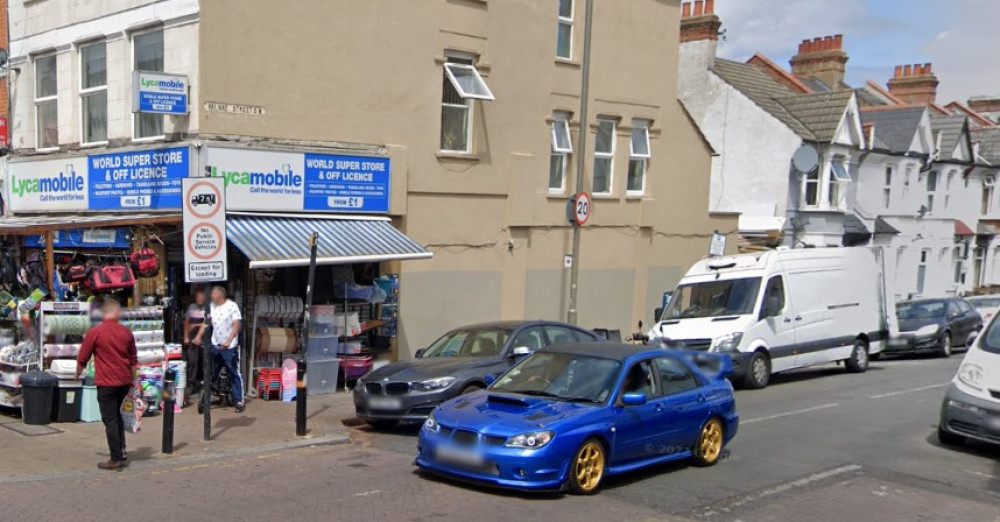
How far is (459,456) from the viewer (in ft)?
27.4

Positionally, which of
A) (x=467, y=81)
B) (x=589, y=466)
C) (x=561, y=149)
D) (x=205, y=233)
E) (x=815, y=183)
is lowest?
(x=589, y=466)

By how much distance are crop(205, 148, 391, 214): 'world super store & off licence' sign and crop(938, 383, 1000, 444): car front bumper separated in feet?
31.3

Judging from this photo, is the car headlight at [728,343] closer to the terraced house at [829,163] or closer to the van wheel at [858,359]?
the van wheel at [858,359]

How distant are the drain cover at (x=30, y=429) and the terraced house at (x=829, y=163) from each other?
1939 centimetres

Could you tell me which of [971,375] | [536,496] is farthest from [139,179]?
[971,375]

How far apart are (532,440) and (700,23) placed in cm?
2563

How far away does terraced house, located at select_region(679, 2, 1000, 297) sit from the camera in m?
29.1

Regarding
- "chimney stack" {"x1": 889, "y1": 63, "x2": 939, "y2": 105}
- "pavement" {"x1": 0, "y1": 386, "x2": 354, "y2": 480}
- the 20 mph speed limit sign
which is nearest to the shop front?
"pavement" {"x1": 0, "y1": 386, "x2": 354, "y2": 480}

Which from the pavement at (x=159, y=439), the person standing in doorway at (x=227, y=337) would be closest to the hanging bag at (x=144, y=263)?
the person standing in doorway at (x=227, y=337)

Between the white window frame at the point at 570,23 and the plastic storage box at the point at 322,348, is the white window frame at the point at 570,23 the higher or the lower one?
the higher one

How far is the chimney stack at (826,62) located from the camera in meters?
38.1

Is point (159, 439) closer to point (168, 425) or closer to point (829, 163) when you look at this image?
point (168, 425)

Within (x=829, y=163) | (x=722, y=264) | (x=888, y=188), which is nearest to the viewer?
(x=722, y=264)

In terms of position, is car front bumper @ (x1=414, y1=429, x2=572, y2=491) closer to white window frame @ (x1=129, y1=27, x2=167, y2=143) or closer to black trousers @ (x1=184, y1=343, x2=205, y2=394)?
black trousers @ (x1=184, y1=343, x2=205, y2=394)
